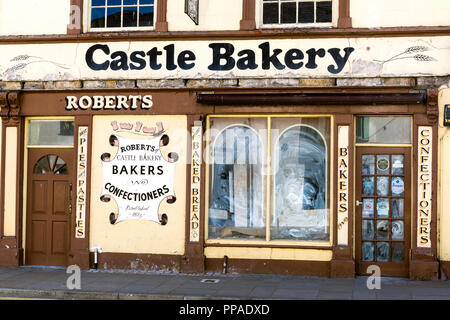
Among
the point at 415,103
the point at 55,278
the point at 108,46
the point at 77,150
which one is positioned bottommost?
the point at 55,278

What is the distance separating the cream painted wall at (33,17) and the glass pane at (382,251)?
741 centimetres

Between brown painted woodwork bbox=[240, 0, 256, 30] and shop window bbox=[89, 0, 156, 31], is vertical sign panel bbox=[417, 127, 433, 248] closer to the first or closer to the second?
brown painted woodwork bbox=[240, 0, 256, 30]

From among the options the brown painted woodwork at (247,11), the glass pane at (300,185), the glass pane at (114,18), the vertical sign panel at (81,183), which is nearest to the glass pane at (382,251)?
the glass pane at (300,185)

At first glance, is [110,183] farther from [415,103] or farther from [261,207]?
[415,103]

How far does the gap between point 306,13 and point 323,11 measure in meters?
0.32

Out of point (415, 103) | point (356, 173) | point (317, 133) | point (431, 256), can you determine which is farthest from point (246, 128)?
point (431, 256)

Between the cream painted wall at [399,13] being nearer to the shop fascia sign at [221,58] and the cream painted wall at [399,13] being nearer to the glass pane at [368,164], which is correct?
the shop fascia sign at [221,58]

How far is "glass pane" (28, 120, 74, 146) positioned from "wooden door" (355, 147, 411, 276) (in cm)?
571

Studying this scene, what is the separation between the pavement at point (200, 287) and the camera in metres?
9.71

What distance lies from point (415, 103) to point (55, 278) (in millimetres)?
7273

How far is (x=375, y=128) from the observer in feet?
37.5

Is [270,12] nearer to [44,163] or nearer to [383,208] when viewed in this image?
[383,208]

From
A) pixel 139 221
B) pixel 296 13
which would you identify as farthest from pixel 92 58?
pixel 296 13

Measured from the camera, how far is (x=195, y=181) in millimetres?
11773
